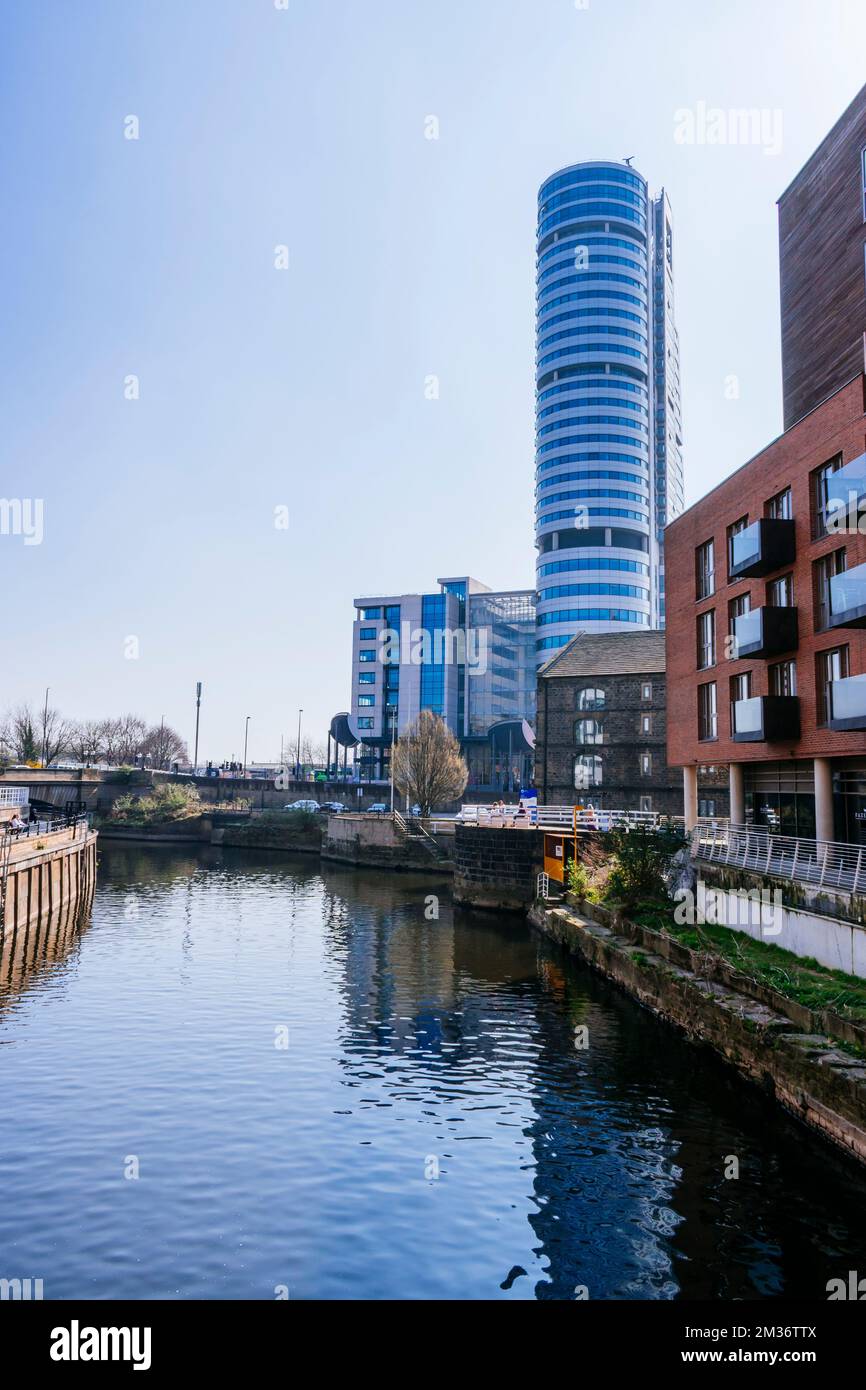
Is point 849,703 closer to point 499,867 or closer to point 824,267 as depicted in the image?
point 824,267

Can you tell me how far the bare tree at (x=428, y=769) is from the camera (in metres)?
67.8

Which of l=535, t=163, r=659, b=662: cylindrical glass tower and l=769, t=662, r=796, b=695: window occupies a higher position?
l=535, t=163, r=659, b=662: cylindrical glass tower

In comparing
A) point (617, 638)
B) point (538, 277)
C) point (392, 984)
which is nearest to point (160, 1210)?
point (392, 984)

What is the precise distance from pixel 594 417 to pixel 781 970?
381 feet

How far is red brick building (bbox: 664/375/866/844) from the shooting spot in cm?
2492

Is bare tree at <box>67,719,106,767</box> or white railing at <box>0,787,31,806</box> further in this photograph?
bare tree at <box>67,719,106,767</box>

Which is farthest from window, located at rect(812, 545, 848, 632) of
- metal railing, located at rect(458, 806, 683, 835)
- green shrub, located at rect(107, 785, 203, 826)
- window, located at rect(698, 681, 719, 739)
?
green shrub, located at rect(107, 785, 203, 826)

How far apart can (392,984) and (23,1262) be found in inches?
623

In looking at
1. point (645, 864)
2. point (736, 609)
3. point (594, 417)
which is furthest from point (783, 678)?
point (594, 417)

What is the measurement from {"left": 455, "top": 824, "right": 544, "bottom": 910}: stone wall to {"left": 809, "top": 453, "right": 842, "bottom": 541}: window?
19.0m

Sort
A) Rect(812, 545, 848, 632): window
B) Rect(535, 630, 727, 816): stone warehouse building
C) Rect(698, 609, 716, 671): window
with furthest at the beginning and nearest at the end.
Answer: Rect(535, 630, 727, 816): stone warehouse building → Rect(698, 609, 716, 671): window → Rect(812, 545, 848, 632): window

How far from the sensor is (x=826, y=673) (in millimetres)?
27156

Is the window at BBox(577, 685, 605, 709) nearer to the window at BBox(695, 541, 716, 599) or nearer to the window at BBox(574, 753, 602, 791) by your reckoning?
the window at BBox(574, 753, 602, 791)
